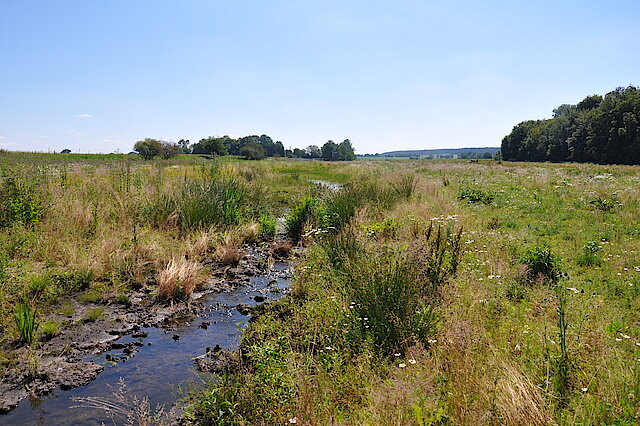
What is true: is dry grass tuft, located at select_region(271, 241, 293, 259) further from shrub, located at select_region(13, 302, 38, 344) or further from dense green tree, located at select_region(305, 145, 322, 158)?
dense green tree, located at select_region(305, 145, 322, 158)

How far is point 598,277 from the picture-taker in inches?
244

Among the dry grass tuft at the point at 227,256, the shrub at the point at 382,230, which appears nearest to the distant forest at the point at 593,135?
the shrub at the point at 382,230

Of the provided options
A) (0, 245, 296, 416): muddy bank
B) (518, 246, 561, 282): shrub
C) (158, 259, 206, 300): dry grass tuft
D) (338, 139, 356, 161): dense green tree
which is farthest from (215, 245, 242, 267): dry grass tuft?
(338, 139, 356, 161): dense green tree

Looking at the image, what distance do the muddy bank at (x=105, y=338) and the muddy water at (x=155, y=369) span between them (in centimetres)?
3

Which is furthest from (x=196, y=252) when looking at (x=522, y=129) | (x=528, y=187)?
(x=522, y=129)

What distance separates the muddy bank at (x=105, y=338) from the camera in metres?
4.38

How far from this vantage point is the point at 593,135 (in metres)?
54.5

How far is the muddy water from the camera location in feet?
12.7

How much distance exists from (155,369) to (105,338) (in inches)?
52.0

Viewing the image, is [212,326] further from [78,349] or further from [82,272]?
[82,272]

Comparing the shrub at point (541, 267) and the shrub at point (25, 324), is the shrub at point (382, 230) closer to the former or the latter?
the shrub at point (541, 267)

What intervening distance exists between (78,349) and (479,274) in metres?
6.23

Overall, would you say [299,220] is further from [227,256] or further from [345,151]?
[345,151]

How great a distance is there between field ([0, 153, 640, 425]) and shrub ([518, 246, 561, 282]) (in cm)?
3
